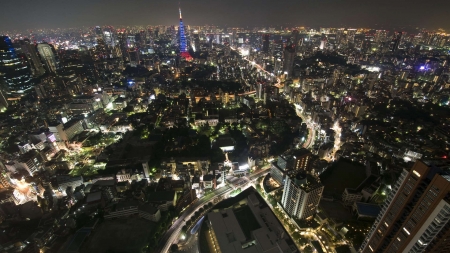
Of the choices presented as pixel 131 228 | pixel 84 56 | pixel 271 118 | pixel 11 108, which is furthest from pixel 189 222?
pixel 84 56

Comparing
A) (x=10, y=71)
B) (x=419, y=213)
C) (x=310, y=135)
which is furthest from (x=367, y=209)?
(x=10, y=71)

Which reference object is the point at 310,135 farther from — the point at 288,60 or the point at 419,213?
the point at 288,60

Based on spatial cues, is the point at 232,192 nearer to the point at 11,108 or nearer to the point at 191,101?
the point at 191,101

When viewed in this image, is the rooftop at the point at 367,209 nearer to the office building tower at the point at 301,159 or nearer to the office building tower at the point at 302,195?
the office building tower at the point at 302,195

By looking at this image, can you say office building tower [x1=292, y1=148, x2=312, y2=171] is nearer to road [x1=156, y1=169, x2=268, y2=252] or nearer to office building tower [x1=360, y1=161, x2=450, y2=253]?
road [x1=156, y1=169, x2=268, y2=252]

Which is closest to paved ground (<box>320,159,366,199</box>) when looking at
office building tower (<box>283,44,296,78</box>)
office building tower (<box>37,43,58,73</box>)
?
office building tower (<box>283,44,296,78</box>)

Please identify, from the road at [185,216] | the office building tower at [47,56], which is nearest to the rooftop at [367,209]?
the road at [185,216]
